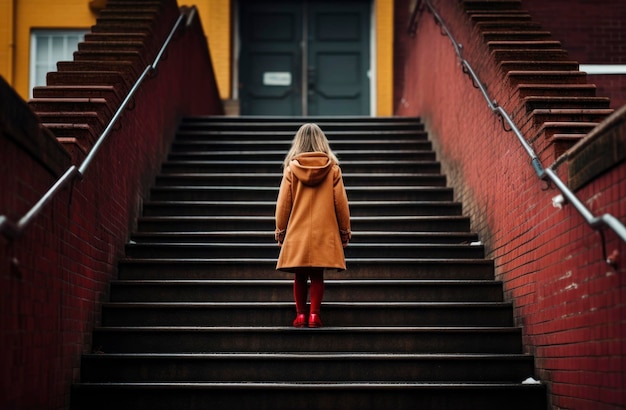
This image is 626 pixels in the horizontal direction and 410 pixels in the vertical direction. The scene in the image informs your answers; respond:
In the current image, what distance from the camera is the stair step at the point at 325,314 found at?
6.62m

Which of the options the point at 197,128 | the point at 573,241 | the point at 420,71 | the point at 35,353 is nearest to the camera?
the point at 35,353

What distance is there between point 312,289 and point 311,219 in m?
0.48

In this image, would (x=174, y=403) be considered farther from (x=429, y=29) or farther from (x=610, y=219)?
(x=429, y=29)

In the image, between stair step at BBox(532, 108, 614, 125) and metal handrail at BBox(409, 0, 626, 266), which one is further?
stair step at BBox(532, 108, 614, 125)

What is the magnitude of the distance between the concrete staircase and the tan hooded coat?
0.45 metres

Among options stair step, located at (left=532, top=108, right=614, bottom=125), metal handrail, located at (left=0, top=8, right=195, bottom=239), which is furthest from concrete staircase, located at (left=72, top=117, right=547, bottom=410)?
stair step, located at (left=532, top=108, right=614, bottom=125)

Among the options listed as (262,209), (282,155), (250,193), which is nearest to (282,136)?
(282,155)

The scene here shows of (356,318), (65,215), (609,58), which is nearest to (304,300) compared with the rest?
(356,318)

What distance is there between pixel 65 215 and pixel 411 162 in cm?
460

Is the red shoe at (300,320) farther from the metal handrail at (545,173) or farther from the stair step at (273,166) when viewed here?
the stair step at (273,166)

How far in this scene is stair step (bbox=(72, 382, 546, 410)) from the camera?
18.8 feet

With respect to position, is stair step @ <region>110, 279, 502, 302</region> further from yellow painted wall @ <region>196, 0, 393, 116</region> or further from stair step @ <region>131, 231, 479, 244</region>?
yellow painted wall @ <region>196, 0, 393, 116</region>

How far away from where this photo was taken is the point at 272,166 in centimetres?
938

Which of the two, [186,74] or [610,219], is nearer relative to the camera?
[610,219]
